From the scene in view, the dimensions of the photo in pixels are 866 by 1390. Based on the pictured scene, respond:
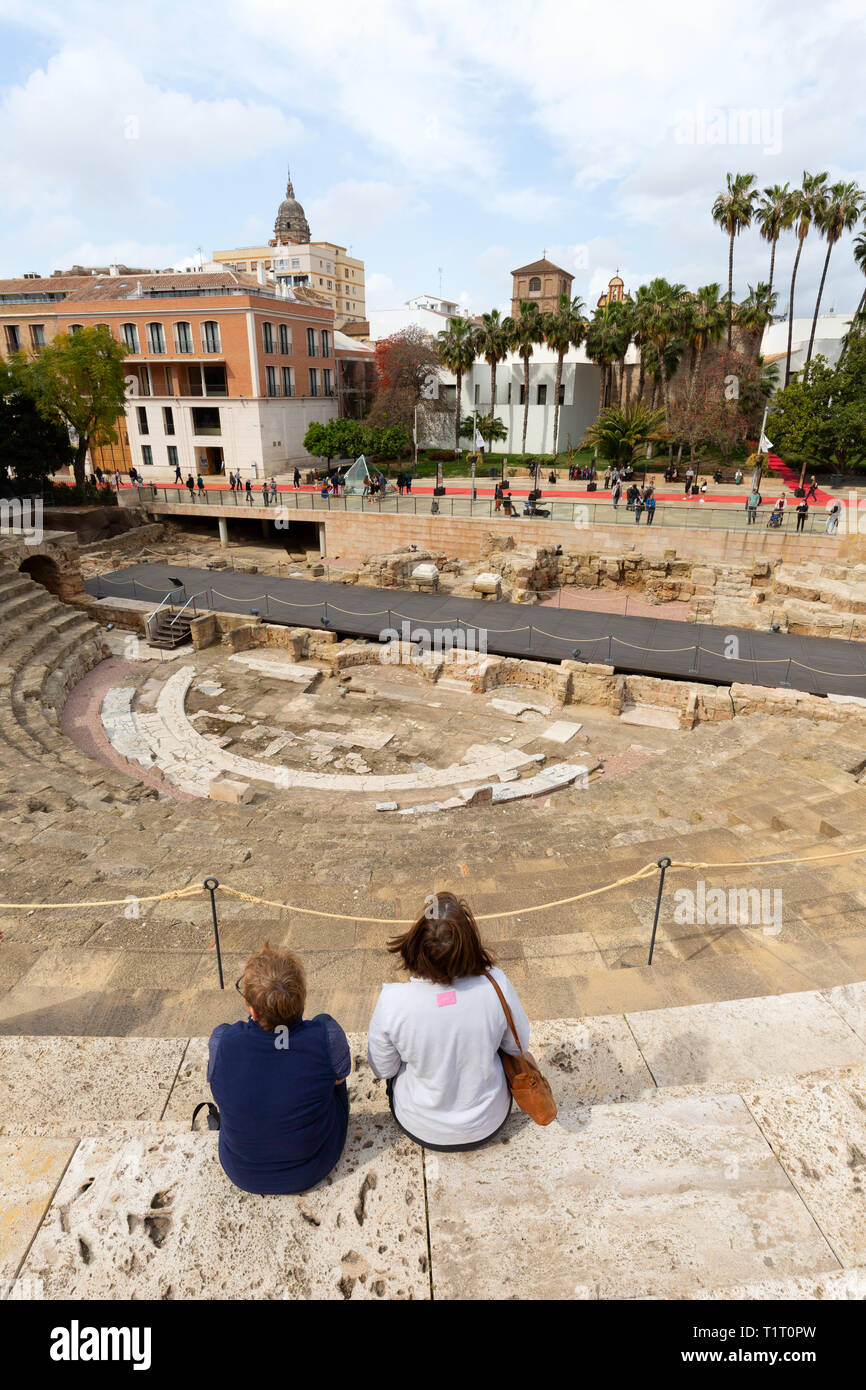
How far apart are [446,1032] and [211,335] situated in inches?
1898

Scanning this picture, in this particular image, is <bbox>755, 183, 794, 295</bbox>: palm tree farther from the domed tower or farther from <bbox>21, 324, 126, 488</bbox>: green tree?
the domed tower

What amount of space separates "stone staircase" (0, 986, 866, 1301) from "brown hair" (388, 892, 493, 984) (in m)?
0.97

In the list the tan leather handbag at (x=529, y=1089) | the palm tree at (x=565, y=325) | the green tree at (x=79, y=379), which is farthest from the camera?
the palm tree at (x=565, y=325)

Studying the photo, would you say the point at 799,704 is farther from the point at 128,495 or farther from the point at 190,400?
the point at 190,400

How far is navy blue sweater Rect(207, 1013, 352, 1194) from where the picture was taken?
3178 mm

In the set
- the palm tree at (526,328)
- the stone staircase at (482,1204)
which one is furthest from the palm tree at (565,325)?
the stone staircase at (482,1204)

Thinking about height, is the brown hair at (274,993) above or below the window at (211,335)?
below

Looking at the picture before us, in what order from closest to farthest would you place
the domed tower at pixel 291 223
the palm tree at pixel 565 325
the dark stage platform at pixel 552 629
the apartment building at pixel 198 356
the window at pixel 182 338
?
the dark stage platform at pixel 552 629, the palm tree at pixel 565 325, the apartment building at pixel 198 356, the window at pixel 182 338, the domed tower at pixel 291 223

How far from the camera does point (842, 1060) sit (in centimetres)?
463

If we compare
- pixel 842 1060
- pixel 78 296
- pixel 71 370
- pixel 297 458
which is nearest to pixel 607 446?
pixel 297 458

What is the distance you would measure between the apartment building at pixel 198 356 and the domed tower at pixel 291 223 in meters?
66.5

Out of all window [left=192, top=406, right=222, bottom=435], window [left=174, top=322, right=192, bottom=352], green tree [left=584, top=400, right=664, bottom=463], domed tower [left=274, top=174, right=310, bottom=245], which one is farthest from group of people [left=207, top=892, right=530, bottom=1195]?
domed tower [left=274, top=174, right=310, bottom=245]

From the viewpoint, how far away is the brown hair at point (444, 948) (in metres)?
3.31

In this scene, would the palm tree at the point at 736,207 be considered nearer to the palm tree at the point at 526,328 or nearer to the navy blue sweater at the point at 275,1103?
the palm tree at the point at 526,328
